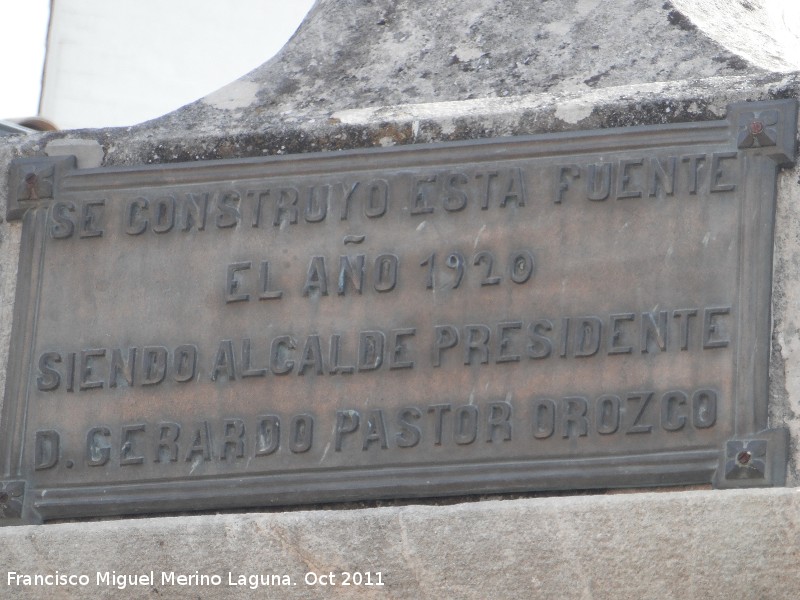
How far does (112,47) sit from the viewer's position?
36.1ft

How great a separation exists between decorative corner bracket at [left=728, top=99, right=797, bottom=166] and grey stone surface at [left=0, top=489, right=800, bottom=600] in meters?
0.77

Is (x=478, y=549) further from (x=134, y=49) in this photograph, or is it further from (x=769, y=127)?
(x=134, y=49)

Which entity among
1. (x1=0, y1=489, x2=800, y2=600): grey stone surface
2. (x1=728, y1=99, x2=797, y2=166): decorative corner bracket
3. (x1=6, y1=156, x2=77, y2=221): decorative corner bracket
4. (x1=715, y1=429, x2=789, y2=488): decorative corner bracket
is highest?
(x1=728, y1=99, x2=797, y2=166): decorative corner bracket

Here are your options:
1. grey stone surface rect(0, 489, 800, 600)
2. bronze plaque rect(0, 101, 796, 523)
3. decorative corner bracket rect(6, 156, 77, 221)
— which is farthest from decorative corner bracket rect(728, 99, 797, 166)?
decorative corner bracket rect(6, 156, 77, 221)

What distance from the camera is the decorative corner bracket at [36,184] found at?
14.9 ft

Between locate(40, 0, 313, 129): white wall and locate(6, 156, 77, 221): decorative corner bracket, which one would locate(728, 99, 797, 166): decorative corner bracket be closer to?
locate(6, 156, 77, 221): decorative corner bracket

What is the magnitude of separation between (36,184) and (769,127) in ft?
5.90

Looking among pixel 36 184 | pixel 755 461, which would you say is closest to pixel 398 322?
pixel 755 461

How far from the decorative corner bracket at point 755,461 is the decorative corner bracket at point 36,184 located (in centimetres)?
179

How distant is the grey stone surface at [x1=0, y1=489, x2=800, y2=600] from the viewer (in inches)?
148

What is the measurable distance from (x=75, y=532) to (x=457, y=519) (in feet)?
2.99

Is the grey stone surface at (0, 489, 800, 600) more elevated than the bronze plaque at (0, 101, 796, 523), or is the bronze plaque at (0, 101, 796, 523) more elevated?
the bronze plaque at (0, 101, 796, 523)

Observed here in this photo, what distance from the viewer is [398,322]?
420 centimetres

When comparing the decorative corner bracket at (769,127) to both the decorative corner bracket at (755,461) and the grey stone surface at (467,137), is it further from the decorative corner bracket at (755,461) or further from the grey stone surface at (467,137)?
the decorative corner bracket at (755,461)
